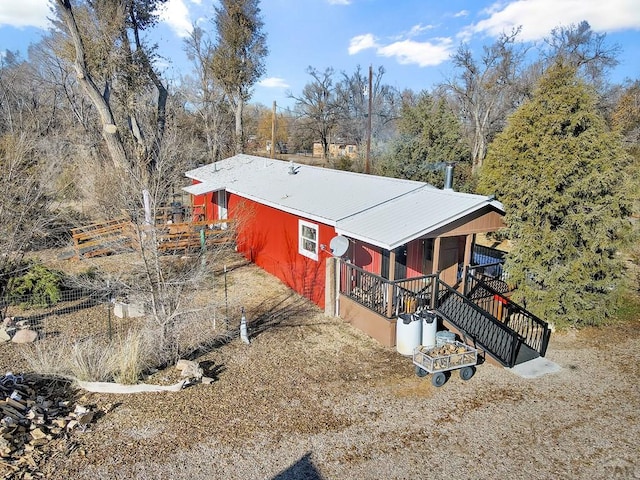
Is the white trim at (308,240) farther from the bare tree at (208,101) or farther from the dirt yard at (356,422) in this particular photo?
the bare tree at (208,101)

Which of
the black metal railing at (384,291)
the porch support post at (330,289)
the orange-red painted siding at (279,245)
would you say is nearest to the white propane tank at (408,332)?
the black metal railing at (384,291)

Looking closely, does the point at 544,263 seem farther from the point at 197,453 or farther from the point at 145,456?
the point at 145,456

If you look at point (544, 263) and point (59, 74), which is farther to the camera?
point (59, 74)

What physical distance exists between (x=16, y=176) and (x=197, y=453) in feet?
27.6

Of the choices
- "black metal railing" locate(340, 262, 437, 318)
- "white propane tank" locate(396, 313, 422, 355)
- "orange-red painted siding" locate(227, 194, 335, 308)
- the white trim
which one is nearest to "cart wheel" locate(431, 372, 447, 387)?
"white propane tank" locate(396, 313, 422, 355)


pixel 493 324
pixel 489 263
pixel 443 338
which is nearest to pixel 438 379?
pixel 443 338

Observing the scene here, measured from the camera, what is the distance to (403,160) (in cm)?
2039

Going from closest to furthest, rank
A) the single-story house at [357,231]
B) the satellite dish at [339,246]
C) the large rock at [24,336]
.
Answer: the large rock at [24,336]
the single-story house at [357,231]
the satellite dish at [339,246]

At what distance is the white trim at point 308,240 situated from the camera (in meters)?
11.2

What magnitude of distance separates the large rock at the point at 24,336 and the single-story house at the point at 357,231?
20.7ft

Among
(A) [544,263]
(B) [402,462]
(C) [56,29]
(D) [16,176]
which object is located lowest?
(B) [402,462]

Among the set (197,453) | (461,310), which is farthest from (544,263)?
(197,453)

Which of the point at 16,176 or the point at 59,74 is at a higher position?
the point at 59,74

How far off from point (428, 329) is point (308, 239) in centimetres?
443
